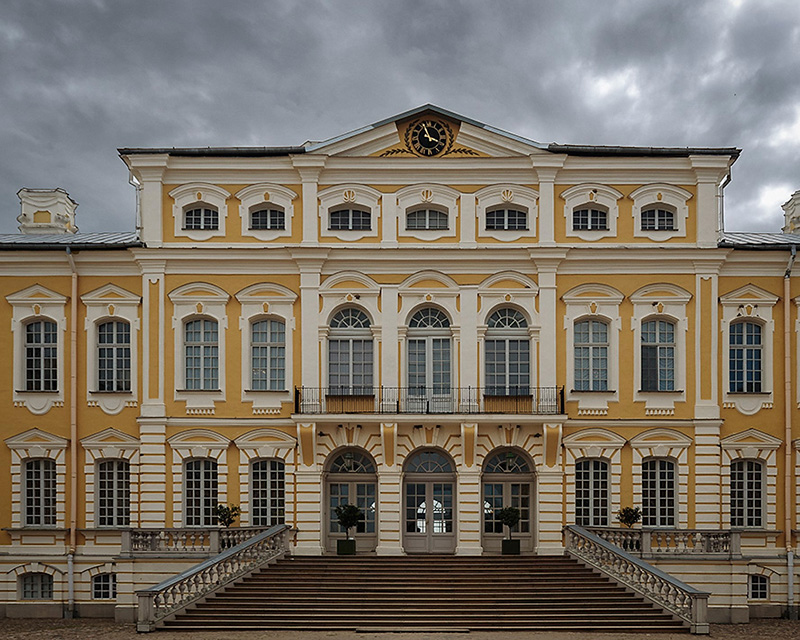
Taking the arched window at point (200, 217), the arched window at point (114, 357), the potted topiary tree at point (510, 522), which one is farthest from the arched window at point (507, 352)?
the arched window at point (114, 357)

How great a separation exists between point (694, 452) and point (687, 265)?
6034 millimetres

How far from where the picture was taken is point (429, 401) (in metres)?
28.1

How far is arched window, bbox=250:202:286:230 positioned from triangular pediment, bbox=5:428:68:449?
9493 mm

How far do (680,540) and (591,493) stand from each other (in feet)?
10.1

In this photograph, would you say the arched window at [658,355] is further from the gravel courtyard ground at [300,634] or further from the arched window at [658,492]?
the gravel courtyard ground at [300,634]

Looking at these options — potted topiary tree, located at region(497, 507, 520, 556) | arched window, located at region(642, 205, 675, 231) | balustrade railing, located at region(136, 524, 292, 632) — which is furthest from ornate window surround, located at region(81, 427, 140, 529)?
arched window, located at region(642, 205, 675, 231)

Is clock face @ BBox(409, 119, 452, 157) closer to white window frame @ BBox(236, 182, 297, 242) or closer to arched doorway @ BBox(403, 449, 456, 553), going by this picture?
white window frame @ BBox(236, 182, 297, 242)

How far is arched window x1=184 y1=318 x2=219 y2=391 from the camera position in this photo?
28.7 metres

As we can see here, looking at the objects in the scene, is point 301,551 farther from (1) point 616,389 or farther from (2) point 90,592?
(1) point 616,389

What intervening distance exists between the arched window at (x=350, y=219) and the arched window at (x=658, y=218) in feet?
30.1

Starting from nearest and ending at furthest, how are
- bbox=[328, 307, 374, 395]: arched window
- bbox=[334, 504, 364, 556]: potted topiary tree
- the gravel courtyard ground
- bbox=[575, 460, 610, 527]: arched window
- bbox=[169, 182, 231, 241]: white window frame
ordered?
the gravel courtyard ground → bbox=[334, 504, 364, 556]: potted topiary tree → bbox=[575, 460, 610, 527]: arched window → bbox=[328, 307, 374, 395]: arched window → bbox=[169, 182, 231, 241]: white window frame

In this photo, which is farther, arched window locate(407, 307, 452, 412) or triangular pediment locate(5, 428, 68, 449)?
triangular pediment locate(5, 428, 68, 449)

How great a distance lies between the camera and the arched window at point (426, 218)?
28.9m

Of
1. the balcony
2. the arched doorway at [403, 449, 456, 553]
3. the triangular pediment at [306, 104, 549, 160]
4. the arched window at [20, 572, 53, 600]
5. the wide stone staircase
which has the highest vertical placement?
the triangular pediment at [306, 104, 549, 160]
